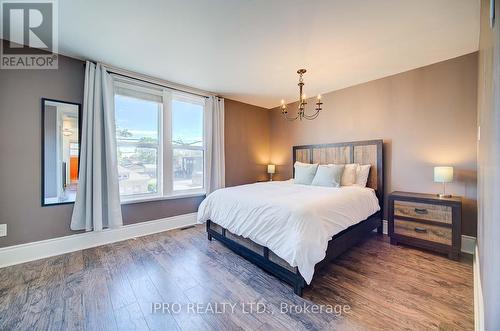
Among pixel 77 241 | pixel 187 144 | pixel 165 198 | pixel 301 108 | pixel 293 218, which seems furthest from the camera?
pixel 187 144

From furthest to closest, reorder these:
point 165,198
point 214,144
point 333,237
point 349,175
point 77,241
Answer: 1. point 214,144
2. point 165,198
3. point 349,175
4. point 77,241
5. point 333,237

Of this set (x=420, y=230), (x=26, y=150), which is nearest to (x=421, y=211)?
(x=420, y=230)

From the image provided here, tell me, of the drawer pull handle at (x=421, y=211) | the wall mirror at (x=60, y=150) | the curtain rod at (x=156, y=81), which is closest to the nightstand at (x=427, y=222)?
the drawer pull handle at (x=421, y=211)

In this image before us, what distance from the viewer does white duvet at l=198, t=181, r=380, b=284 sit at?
1.68 meters

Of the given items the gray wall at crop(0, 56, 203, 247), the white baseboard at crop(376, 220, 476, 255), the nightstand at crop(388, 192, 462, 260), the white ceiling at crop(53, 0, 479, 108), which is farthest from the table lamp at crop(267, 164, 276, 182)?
the gray wall at crop(0, 56, 203, 247)

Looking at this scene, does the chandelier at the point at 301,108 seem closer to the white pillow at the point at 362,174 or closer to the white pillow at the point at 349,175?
the white pillow at the point at 349,175

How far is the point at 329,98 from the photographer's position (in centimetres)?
385

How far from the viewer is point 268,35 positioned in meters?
2.13

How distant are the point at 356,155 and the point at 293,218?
91.0 inches

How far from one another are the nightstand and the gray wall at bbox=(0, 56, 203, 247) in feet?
14.2

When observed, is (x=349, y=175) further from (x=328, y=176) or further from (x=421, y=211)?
(x=421, y=211)

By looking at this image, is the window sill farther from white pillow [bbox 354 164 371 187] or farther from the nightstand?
the nightstand

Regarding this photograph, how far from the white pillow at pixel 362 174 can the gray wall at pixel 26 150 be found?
13.7 ft

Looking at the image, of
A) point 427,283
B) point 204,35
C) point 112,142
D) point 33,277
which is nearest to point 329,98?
point 204,35
